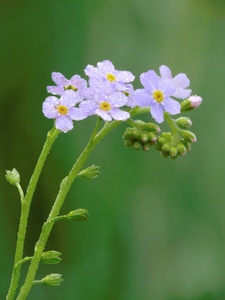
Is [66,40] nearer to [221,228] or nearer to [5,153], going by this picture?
[5,153]

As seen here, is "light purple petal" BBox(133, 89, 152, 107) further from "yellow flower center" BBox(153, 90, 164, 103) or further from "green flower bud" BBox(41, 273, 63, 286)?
"green flower bud" BBox(41, 273, 63, 286)

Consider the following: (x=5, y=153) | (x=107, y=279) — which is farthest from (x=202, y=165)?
(x=5, y=153)

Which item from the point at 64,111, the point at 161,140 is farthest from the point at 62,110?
the point at 161,140

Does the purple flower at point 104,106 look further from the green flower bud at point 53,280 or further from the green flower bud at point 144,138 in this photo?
the green flower bud at point 53,280

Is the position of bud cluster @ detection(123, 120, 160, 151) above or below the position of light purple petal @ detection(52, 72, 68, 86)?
below

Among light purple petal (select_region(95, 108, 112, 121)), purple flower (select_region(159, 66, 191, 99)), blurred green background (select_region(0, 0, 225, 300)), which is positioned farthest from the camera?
blurred green background (select_region(0, 0, 225, 300))


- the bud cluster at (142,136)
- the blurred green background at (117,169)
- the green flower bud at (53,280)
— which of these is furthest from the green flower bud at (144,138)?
the blurred green background at (117,169)

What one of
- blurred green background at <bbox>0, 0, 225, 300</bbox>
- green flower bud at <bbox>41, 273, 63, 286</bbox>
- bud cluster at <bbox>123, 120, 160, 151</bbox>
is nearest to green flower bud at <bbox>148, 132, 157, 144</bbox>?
bud cluster at <bbox>123, 120, 160, 151</bbox>

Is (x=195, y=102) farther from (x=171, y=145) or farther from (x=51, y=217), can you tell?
(x=51, y=217)
